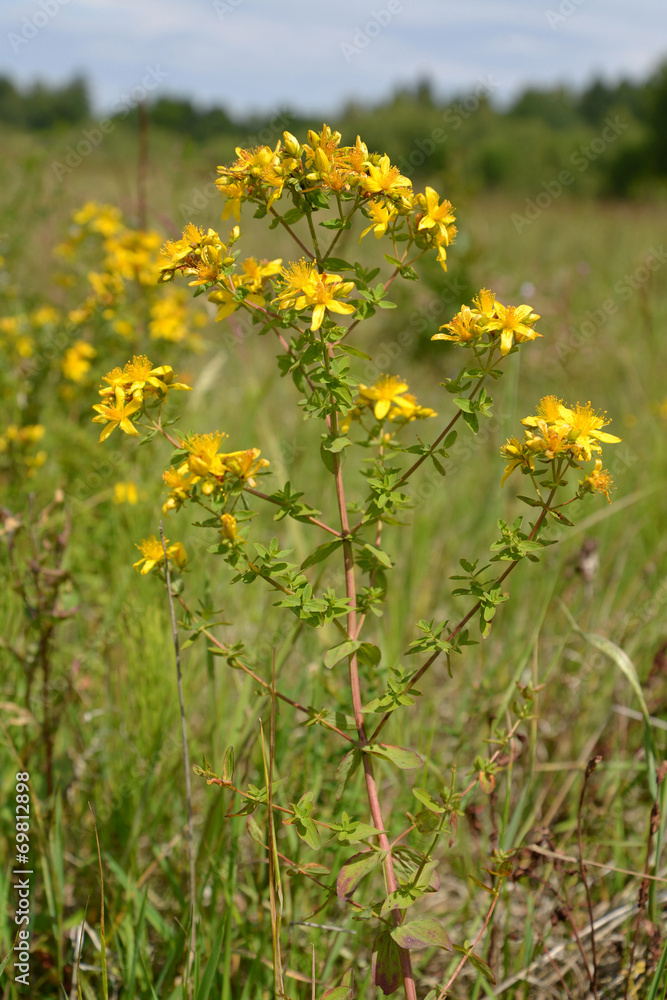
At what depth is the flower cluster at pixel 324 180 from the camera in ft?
3.05

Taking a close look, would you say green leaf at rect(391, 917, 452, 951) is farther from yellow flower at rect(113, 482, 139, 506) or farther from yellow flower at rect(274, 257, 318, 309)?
yellow flower at rect(113, 482, 139, 506)

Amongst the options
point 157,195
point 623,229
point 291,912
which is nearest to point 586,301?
point 157,195

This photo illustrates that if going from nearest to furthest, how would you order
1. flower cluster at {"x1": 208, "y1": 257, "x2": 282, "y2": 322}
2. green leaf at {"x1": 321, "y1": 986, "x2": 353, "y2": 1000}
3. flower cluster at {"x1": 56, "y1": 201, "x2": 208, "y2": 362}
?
1. green leaf at {"x1": 321, "y1": 986, "x2": 353, "y2": 1000}
2. flower cluster at {"x1": 208, "y1": 257, "x2": 282, "y2": 322}
3. flower cluster at {"x1": 56, "y1": 201, "x2": 208, "y2": 362}

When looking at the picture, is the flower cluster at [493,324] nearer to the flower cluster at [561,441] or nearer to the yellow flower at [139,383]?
the flower cluster at [561,441]

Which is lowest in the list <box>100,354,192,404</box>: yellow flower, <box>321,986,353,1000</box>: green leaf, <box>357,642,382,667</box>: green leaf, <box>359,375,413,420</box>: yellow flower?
<box>321,986,353,1000</box>: green leaf

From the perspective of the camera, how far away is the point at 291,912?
4.31 feet

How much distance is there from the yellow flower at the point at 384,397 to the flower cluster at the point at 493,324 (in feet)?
0.36

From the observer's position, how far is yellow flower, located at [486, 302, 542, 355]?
0.93m

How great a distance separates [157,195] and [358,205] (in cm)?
750

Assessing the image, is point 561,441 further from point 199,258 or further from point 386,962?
point 386,962

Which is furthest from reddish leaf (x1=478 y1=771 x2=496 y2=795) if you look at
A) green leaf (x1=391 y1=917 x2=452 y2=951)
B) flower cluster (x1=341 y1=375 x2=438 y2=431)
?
flower cluster (x1=341 y1=375 x2=438 y2=431)

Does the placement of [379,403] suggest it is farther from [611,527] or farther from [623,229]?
[623,229]

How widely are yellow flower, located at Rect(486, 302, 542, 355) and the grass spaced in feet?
2.17

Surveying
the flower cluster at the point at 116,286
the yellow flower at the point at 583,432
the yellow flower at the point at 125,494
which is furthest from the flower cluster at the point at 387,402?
the flower cluster at the point at 116,286
